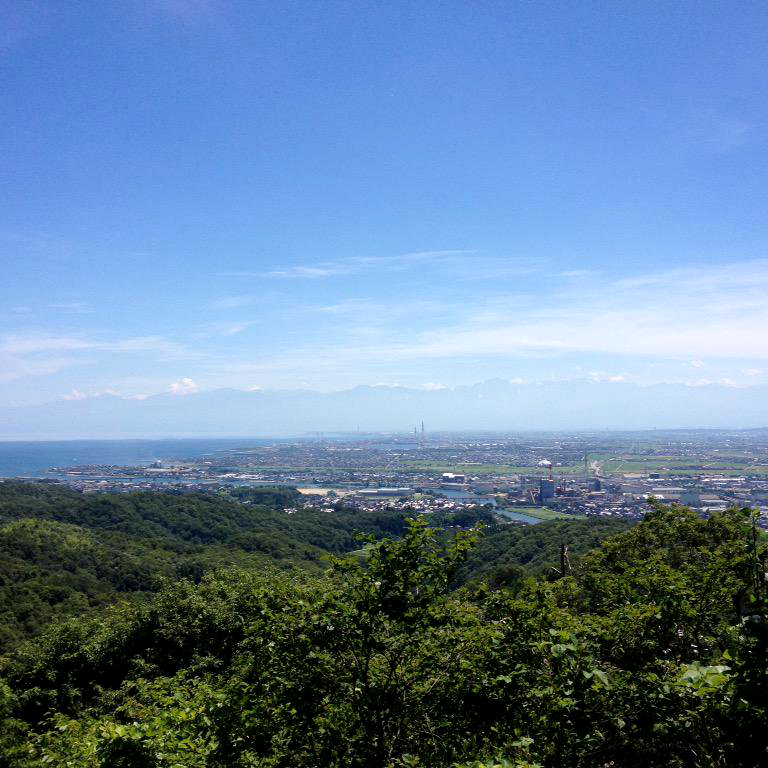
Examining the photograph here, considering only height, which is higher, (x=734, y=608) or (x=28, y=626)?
(x=734, y=608)

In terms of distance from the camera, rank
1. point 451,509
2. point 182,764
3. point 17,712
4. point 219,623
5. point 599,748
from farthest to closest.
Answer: point 451,509 < point 219,623 < point 17,712 < point 182,764 < point 599,748

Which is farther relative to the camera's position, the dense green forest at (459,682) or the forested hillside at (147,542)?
the forested hillside at (147,542)

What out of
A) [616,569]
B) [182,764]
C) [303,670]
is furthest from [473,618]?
[616,569]

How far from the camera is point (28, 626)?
24328 mm

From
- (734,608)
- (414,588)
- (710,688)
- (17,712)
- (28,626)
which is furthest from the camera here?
(28,626)

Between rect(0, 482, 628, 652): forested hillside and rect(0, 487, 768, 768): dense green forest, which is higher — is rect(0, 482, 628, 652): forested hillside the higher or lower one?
the lower one

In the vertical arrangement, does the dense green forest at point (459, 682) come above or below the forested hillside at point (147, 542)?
above

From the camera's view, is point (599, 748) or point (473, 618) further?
point (473, 618)

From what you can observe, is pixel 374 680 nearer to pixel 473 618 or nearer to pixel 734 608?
pixel 473 618

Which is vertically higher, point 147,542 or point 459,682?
point 459,682

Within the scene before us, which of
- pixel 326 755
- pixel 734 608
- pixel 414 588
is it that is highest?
pixel 414 588

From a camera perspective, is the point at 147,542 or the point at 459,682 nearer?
the point at 459,682

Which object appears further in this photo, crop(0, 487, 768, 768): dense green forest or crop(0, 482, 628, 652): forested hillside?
crop(0, 482, 628, 652): forested hillside

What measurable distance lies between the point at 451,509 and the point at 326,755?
6994cm
